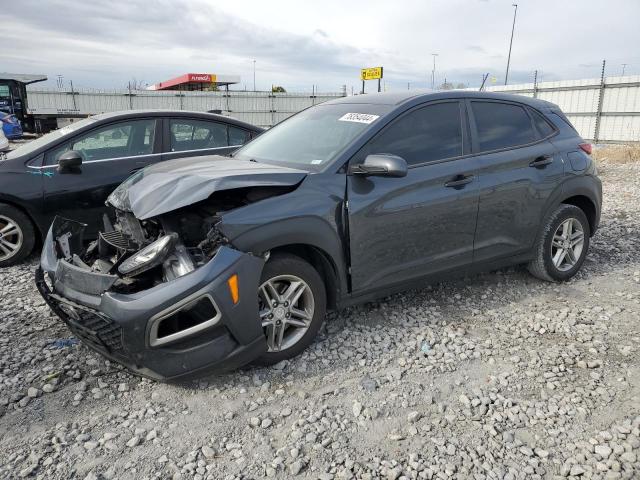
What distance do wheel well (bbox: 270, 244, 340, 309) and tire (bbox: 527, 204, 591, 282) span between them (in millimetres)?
2185

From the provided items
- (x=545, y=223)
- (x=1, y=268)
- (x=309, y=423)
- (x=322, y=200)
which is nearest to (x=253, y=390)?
(x=309, y=423)

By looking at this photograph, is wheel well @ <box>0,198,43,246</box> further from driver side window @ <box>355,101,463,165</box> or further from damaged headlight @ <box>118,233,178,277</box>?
driver side window @ <box>355,101,463,165</box>

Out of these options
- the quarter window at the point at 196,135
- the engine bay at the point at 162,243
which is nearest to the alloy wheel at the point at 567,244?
the engine bay at the point at 162,243

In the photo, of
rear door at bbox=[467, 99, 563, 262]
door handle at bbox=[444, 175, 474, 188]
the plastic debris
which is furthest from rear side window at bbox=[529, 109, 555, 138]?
the plastic debris

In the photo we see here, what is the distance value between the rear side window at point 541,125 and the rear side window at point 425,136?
1.01 meters

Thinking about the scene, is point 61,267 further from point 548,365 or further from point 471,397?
point 548,365

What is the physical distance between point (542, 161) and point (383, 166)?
195 cm

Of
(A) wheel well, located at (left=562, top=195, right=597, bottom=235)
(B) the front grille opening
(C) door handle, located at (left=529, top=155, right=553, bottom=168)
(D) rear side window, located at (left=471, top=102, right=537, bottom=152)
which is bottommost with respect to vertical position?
(B) the front grille opening

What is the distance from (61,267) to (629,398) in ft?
11.5

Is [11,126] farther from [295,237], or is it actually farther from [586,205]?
[586,205]

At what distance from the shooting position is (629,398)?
116 inches

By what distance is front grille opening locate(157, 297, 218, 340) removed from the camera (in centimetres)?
271

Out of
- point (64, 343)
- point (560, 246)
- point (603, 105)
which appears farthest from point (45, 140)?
point (603, 105)

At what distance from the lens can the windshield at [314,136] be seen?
355 cm
